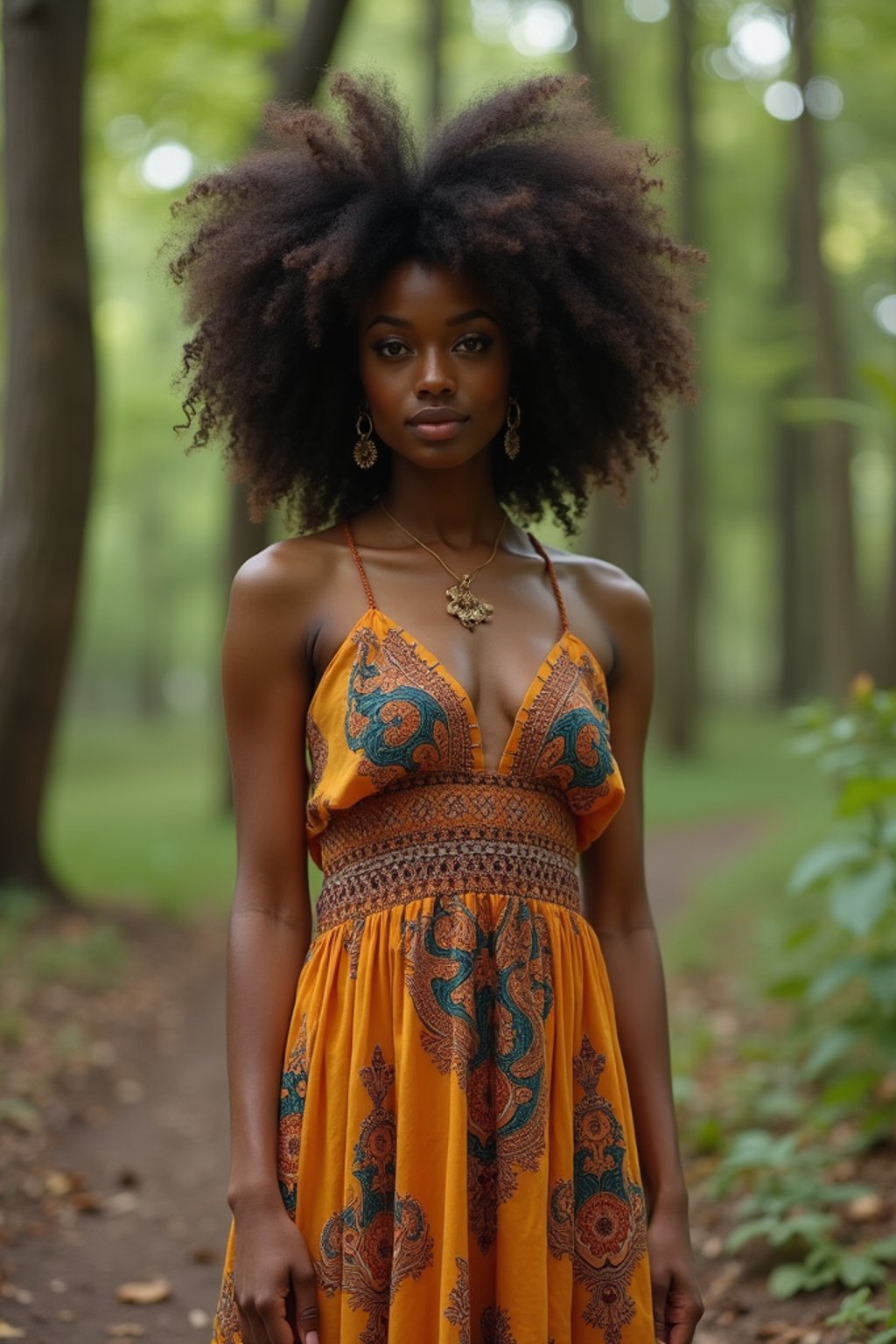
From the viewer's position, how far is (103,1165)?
17.0ft

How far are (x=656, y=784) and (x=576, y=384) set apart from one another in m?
14.4

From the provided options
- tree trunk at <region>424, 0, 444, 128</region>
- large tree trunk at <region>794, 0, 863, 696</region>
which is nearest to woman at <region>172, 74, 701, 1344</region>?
large tree trunk at <region>794, 0, 863, 696</region>

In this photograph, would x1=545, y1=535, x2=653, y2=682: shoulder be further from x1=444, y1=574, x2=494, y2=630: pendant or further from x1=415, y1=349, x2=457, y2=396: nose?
x1=415, y1=349, x2=457, y2=396: nose

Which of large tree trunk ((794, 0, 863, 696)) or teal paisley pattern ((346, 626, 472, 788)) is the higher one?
large tree trunk ((794, 0, 863, 696))

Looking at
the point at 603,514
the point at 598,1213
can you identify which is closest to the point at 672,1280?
the point at 598,1213

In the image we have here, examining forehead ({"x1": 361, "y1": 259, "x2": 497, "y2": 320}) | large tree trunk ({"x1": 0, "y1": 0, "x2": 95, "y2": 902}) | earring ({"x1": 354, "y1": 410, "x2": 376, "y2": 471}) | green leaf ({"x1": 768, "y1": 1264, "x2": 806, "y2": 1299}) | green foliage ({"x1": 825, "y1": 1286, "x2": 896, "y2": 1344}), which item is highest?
large tree trunk ({"x1": 0, "y1": 0, "x2": 95, "y2": 902})

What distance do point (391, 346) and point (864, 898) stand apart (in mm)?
2290

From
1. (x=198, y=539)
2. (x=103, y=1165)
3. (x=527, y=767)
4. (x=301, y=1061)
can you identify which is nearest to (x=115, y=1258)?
(x=103, y=1165)

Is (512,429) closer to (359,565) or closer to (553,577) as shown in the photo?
(553,577)

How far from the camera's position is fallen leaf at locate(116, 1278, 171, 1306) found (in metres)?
3.98

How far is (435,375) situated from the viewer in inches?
95.1

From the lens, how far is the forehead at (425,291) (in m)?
2.46

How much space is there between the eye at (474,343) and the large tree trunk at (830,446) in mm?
9211

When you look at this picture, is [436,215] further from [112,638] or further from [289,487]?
[112,638]
